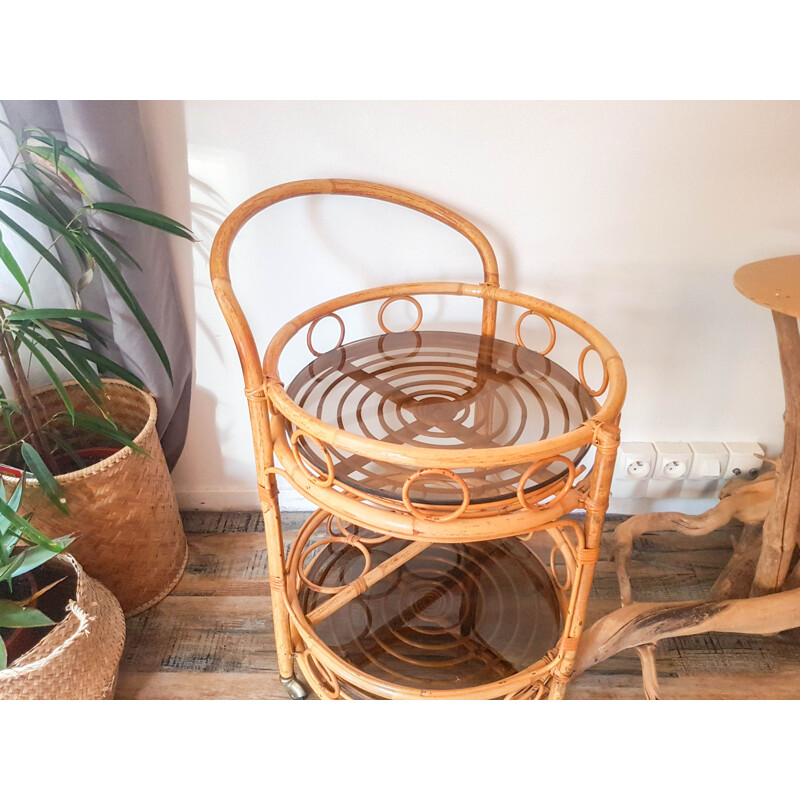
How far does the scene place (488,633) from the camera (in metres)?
1.10

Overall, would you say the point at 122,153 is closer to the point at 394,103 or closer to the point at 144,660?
the point at 394,103

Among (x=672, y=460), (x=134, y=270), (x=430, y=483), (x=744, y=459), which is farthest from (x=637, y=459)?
(x=134, y=270)

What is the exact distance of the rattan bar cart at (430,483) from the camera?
0.81 meters

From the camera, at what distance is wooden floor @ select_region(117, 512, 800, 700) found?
1200mm

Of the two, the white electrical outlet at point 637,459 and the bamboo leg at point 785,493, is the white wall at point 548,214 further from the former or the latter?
the bamboo leg at point 785,493

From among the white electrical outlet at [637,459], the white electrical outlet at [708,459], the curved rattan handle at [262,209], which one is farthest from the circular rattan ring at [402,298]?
the white electrical outlet at [708,459]

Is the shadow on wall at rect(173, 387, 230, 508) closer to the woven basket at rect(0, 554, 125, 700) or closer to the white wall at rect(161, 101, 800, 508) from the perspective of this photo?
the white wall at rect(161, 101, 800, 508)

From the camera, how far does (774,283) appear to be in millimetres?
1000

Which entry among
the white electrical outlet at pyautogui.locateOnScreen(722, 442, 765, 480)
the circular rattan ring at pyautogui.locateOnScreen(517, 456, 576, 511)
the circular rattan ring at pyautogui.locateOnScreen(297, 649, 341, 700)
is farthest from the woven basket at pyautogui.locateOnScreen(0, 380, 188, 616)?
the white electrical outlet at pyautogui.locateOnScreen(722, 442, 765, 480)

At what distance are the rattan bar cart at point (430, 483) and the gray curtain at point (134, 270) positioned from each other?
236mm
